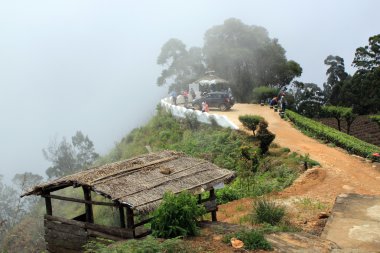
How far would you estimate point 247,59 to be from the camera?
40875mm

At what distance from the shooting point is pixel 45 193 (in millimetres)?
11086

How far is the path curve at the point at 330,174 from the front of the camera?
49.1 feet

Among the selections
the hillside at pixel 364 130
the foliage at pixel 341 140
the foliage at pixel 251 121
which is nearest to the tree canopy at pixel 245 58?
the hillside at pixel 364 130

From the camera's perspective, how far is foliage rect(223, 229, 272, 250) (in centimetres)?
823

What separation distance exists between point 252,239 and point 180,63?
38851mm

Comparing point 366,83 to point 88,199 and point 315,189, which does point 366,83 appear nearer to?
point 315,189

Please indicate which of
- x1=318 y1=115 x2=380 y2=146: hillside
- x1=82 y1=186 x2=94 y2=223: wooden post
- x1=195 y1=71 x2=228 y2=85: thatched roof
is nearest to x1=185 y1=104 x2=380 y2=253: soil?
x1=82 y1=186 x2=94 y2=223: wooden post

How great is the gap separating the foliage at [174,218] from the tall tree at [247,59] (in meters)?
32.5

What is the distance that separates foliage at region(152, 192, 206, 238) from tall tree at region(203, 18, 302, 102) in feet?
107

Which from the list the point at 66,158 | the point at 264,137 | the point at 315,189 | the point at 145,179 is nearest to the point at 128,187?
the point at 145,179

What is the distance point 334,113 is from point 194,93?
12.6 meters

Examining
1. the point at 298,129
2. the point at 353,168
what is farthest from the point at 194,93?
the point at 353,168

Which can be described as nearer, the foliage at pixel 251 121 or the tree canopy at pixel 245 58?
the foliage at pixel 251 121

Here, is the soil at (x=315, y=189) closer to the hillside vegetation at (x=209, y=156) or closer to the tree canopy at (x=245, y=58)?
the hillside vegetation at (x=209, y=156)
